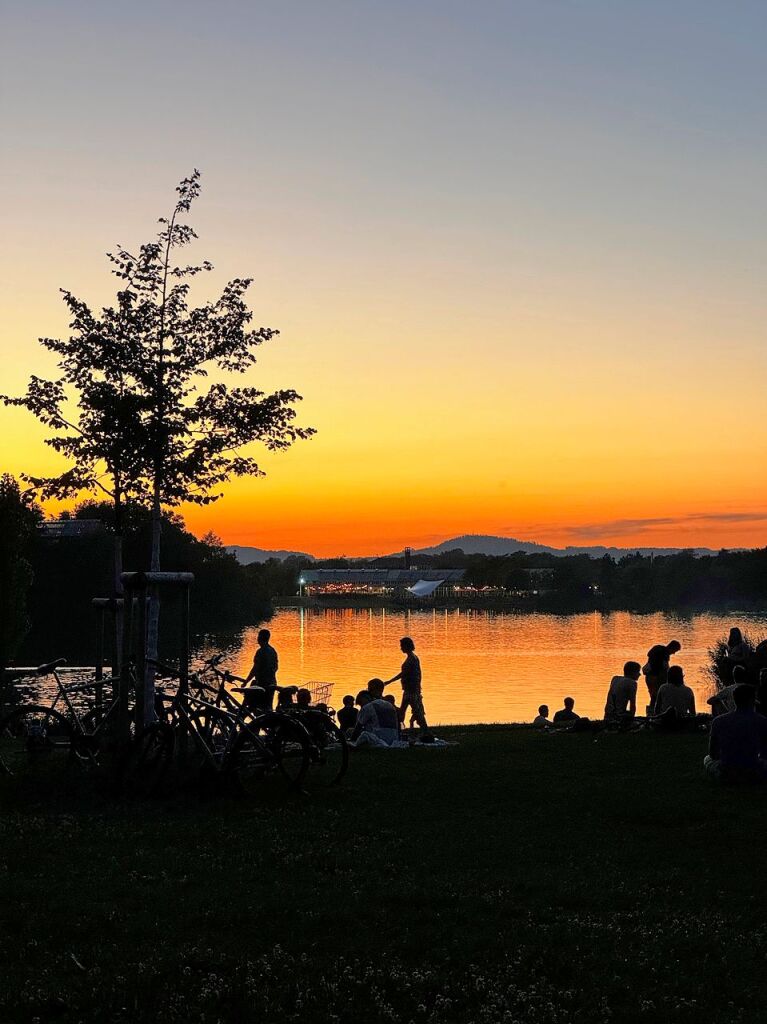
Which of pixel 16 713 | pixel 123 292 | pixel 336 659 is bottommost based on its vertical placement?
pixel 336 659

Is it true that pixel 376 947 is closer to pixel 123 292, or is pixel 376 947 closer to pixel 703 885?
pixel 703 885

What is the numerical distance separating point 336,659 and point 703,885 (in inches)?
2501

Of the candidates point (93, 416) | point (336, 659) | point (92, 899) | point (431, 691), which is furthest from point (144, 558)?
point (92, 899)

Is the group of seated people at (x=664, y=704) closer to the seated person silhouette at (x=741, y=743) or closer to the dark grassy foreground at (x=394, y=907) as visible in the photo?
the seated person silhouette at (x=741, y=743)

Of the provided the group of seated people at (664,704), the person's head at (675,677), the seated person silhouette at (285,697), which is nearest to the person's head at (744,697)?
the group of seated people at (664,704)

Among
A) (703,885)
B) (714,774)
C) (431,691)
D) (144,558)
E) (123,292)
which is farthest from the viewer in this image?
Answer: (144,558)

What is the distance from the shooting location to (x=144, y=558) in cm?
9500

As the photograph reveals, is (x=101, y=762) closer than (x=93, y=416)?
Yes

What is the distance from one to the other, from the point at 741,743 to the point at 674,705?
5.59 metres

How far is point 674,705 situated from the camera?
709 inches

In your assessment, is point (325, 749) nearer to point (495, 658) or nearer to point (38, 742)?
point (38, 742)

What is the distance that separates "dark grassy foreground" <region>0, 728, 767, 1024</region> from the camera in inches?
243

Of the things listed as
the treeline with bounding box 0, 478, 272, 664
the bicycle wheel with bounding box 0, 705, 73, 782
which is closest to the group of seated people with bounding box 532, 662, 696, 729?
the bicycle wheel with bounding box 0, 705, 73, 782

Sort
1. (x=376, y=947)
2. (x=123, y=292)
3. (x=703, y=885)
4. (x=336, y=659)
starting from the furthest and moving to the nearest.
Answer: (x=336, y=659) → (x=123, y=292) → (x=703, y=885) → (x=376, y=947)
